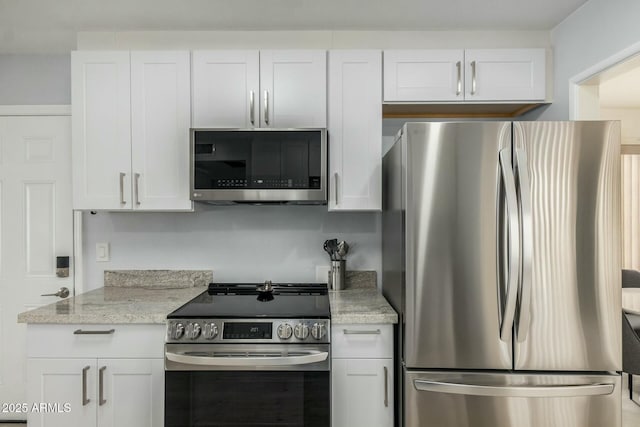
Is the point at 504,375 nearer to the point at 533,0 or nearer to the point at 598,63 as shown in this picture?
the point at 598,63

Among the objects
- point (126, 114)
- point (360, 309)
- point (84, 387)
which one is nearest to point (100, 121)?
point (126, 114)

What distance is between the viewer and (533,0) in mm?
1977

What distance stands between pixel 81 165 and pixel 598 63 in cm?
276

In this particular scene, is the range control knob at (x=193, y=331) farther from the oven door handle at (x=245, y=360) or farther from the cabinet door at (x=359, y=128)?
the cabinet door at (x=359, y=128)

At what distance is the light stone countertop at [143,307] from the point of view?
1.83m

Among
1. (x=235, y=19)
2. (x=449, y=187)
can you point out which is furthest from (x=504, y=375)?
(x=235, y=19)

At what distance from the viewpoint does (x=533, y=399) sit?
1.62m

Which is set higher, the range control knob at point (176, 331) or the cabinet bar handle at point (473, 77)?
the cabinet bar handle at point (473, 77)

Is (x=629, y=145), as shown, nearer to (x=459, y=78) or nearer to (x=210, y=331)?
(x=459, y=78)

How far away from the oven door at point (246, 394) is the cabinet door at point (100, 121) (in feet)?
3.51

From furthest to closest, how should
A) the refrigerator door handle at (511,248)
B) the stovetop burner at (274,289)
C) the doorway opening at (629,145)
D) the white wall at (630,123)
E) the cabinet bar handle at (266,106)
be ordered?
the white wall at (630,123), the doorway opening at (629,145), the stovetop burner at (274,289), the cabinet bar handle at (266,106), the refrigerator door handle at (511,248)

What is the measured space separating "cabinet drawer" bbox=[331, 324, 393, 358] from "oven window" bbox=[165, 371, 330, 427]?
0.17 meters

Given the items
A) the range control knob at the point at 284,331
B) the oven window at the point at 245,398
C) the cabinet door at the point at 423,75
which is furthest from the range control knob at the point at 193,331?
the cabinet door at the point at 423,75

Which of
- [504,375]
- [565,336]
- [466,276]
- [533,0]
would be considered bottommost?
[504,375]
